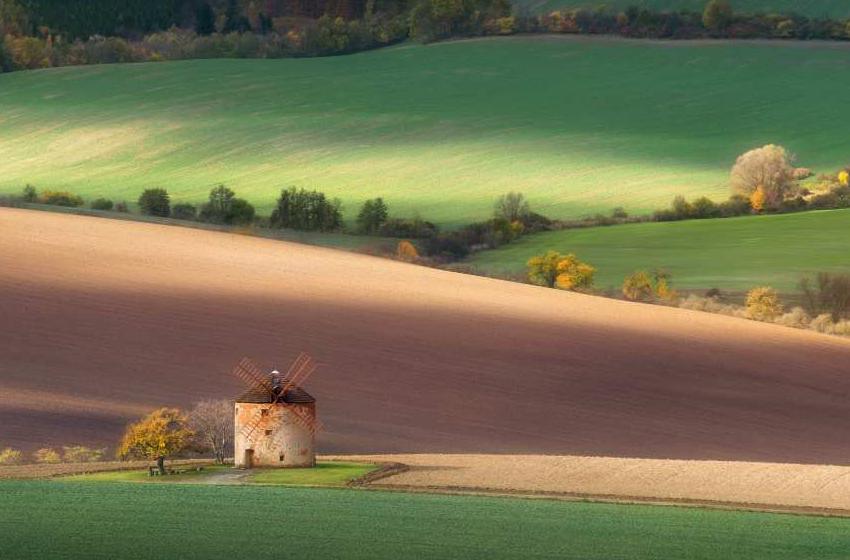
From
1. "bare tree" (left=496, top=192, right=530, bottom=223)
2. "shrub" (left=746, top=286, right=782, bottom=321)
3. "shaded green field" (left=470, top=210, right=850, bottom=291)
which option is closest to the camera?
"shrub" (left=746, top=286, right=782, bottom=321)

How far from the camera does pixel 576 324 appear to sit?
62.9 meters

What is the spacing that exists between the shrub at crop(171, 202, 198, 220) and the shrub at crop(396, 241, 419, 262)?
33.3 feet

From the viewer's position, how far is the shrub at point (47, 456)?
141 ft

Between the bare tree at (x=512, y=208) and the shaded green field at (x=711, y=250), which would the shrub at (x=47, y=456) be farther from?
the bare tree at (x=512, y=208)

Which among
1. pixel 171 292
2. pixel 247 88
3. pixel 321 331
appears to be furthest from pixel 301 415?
pixel 247 88

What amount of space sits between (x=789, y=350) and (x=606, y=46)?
6902cm

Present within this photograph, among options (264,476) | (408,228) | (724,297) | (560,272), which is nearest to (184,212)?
(408,228)

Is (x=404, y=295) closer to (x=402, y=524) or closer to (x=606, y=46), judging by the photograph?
(x=402, y=524)

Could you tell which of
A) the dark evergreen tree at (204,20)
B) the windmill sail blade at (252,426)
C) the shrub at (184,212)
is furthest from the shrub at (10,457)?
the dark evergreen tree at (204,20)

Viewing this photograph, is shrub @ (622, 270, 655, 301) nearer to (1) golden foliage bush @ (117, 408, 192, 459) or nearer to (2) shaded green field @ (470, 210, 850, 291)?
(2) shaded green field @ (470, 210, 850, 291)

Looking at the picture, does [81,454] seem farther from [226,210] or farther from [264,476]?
[226,210]

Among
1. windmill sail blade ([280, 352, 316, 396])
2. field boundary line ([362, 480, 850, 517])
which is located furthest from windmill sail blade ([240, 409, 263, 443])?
windmill sail blade ([280, 352, 316, 396])

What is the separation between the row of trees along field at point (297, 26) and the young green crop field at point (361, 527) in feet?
305

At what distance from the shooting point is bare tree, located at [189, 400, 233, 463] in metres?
44.3
